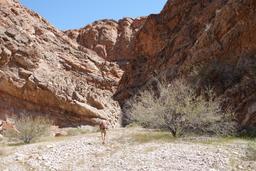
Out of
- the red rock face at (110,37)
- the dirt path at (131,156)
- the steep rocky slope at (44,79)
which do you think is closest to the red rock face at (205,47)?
the steep rocky slope at (44,79)

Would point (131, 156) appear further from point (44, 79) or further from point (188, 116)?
point (44, 79)

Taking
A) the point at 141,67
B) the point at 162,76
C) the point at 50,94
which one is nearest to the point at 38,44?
the point at 50,94

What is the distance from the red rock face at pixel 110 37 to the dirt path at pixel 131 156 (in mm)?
57627

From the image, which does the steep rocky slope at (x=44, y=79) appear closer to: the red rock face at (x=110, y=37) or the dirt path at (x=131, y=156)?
the dirt path at (x=131, y=156)

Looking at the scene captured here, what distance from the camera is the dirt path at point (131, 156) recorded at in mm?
16688

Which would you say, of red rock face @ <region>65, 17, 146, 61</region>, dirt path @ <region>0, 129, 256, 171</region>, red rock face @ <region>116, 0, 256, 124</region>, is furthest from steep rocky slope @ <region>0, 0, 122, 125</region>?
red rock face @ <region>65, 17, 146, 61</region>

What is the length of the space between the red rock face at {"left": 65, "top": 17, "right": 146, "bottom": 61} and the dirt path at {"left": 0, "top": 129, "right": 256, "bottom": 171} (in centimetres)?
5763

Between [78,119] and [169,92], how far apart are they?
1960cm

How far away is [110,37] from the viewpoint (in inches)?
3312

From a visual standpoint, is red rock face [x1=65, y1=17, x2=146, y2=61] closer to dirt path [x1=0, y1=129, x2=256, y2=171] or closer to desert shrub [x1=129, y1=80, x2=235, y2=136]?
desert shrub [x1=129, y1=80, x2=235, y2=136]

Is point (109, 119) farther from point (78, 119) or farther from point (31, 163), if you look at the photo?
point (31, 163)

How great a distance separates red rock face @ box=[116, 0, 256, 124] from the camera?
2862 centimetres

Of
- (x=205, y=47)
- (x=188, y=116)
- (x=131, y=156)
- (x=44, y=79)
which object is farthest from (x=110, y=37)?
(x=131, y=156)

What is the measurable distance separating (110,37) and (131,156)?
219 ft
